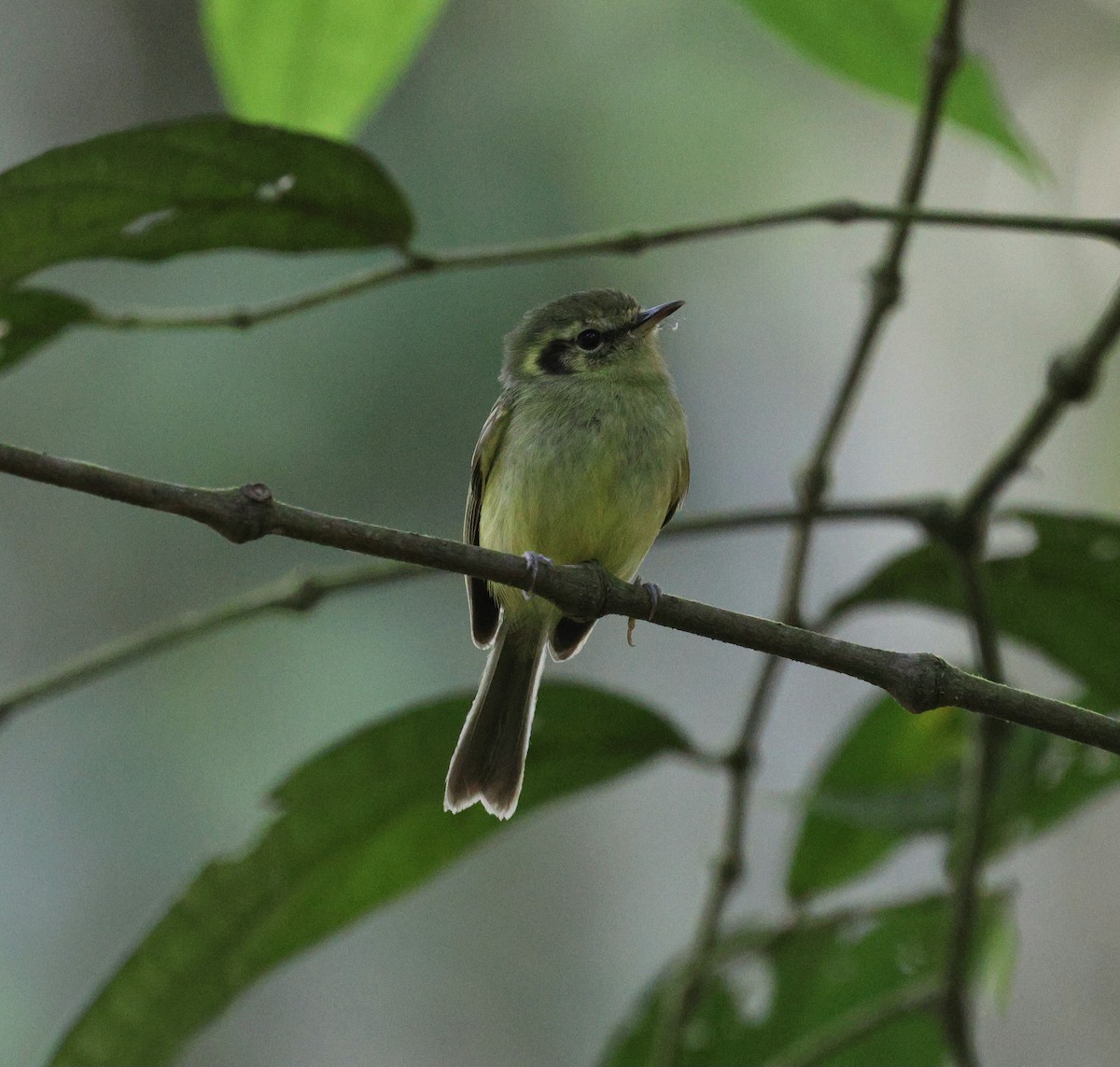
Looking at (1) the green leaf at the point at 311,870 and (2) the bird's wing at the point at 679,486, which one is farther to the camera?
(2) the bird's wing at the point at 679,486

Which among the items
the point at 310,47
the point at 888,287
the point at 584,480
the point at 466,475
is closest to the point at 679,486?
the point at 584,480

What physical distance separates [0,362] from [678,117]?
20.4 ft

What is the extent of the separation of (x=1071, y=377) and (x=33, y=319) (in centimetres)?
145

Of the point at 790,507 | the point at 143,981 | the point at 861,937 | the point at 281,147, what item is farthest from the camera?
the point at 861,937

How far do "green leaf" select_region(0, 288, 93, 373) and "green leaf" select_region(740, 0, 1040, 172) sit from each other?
109 centimetres

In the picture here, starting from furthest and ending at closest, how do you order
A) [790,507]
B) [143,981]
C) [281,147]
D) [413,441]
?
[413,441]
[790,507]
[143,981]
[281,147]

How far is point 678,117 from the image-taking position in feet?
25.1

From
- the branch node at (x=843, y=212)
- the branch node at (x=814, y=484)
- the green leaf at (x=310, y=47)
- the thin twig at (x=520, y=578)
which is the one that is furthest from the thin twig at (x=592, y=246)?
the thin twig at (x=520, y=578)

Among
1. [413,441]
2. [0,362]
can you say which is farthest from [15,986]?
[0,362]

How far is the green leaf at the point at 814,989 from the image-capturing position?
2492 mm

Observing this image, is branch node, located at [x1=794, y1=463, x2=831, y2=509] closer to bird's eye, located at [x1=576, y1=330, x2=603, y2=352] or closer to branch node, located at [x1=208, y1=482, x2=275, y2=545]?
bird's eye, located at [x1=576, y1=330, x2=603, y2=352]

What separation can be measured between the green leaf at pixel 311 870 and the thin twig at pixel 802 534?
14 centimetres

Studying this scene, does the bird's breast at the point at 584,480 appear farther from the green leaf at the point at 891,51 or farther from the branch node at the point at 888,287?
the green leaf at the point at 891,51

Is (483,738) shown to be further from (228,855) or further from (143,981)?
(143,981)
